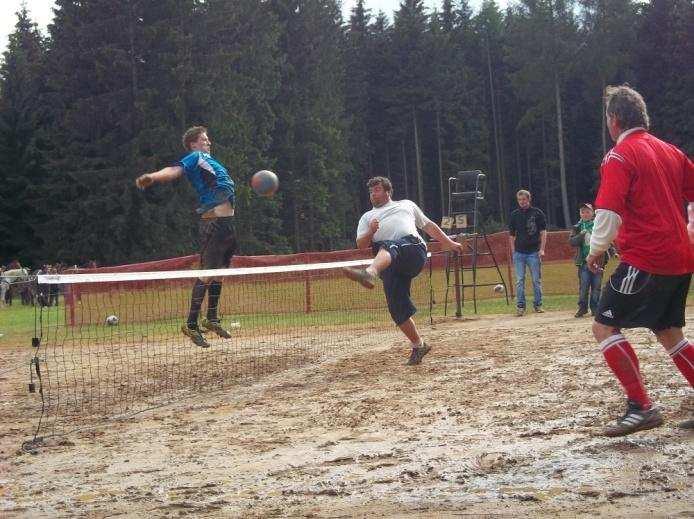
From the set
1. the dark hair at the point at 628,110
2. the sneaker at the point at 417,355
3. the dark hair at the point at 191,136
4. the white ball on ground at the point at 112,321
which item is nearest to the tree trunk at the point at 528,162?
the white ball on ground at the point at 112,321

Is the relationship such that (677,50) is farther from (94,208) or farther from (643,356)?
(643,356)

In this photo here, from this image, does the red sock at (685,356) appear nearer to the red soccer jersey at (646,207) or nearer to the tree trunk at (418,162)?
the red soccer jersey at (646,207)

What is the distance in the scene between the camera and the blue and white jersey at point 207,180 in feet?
30.5

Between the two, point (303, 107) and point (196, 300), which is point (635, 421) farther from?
point (303, 107)

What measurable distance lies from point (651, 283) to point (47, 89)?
52.3 meters

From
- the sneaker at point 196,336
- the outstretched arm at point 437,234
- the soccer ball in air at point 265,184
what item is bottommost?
the sneaker at point 196,336

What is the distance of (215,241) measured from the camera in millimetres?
9797

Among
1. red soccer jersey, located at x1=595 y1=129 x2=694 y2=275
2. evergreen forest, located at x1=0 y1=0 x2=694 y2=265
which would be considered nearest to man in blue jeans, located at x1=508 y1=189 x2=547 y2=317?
red soccer jersey, located at x1=595 y1=129 x2=694 y2=275

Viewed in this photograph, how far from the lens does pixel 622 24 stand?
184 ft

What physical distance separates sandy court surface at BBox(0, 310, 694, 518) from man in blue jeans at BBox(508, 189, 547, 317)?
21.8 ft

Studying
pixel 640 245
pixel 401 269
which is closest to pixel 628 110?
pixel 640 245

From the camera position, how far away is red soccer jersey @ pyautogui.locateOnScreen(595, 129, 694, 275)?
5344mm

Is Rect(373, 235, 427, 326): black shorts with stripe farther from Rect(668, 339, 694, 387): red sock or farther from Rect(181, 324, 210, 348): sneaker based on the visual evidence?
Rect(668, 339, 694, 387): red sock

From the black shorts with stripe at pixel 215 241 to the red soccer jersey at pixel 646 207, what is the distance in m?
5.19
